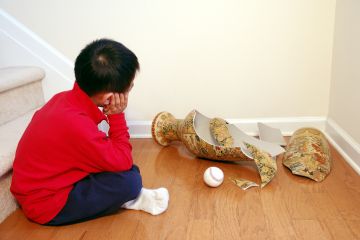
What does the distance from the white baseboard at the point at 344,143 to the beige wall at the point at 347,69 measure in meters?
0.02

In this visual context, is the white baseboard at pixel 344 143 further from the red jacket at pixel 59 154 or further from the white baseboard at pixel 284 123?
the red jacket at pixel 59 154

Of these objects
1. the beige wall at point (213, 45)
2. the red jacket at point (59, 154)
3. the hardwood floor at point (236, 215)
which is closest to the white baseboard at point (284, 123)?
the beige wall at point (213, 45)

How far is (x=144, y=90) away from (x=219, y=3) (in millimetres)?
590

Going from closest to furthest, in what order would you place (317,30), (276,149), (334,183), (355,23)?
(334,183)
(355,23)
(276,149)
(317,30)

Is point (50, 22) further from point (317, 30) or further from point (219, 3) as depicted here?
point (317, 30)

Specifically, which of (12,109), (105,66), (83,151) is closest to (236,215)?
(83,151)

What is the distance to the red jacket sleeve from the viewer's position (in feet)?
3.64

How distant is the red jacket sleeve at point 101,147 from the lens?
111 centimetres

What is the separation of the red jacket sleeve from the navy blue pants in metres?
0.03

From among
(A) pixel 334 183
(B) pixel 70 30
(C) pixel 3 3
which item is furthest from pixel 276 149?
(C) pixel 3 3

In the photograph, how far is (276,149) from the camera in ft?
5.42

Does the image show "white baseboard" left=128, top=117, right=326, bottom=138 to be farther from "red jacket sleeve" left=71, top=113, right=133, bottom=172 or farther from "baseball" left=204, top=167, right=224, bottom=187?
"red jacket sleeve" left=71, top=113, right=133, bottom=172

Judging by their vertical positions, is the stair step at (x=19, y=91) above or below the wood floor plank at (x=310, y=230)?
above

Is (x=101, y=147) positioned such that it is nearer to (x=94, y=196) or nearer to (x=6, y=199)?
(x=94, y=196)
